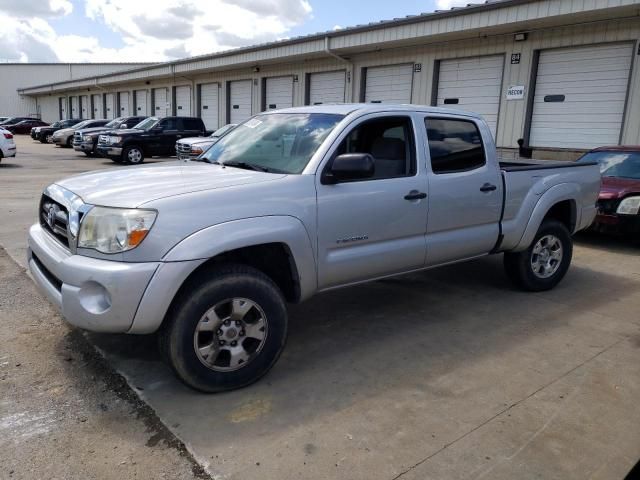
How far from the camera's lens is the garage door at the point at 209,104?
26.6m

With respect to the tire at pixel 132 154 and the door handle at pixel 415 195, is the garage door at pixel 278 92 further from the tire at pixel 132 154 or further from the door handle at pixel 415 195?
the door handle at pixel 415 195

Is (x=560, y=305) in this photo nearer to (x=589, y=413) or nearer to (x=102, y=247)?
(x=589, y=413)

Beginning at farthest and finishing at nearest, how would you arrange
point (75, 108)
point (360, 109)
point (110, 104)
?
point (75, 108) < point (110, 104) < point (360, 109)

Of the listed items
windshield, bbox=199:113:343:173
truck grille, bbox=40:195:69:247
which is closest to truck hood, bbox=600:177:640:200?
windshield, bbox=199:113:343:173

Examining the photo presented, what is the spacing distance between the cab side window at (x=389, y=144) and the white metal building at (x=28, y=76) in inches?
2646

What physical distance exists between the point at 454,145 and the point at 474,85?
11.0 m

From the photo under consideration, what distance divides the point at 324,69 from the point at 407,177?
16307 millimetres

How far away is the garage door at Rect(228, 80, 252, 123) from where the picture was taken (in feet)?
78.8

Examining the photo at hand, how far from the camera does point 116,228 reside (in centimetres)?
311

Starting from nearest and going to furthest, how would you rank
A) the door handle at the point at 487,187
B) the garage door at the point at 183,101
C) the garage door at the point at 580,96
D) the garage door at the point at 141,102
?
the door handle at the point at 487,187 → the garage door at the point at 580,96 → the garage door at the point at 183,101 → the garage door at the point at 141,102

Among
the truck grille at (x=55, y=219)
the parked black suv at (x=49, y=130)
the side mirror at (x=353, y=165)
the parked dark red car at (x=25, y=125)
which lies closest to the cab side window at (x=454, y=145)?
the side mirror at (x=353, y=165)

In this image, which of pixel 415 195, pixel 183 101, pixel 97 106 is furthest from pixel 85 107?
pixel 415 195

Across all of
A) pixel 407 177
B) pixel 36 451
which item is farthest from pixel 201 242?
pixel 407 177

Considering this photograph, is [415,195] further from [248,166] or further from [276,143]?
[248,166]
